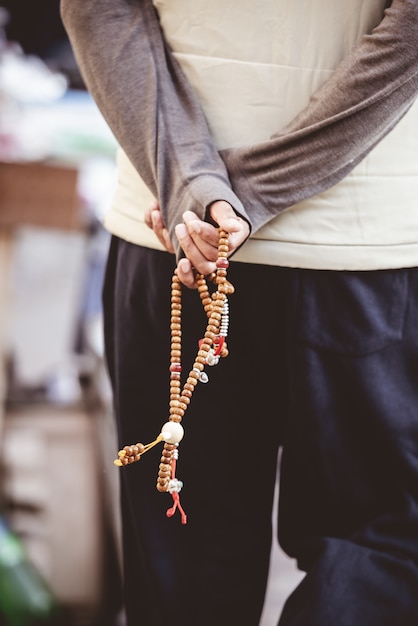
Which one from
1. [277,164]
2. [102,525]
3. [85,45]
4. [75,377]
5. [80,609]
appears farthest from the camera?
[75,377]

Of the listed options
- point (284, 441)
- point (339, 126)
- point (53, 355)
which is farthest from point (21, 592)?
point (53, 355)

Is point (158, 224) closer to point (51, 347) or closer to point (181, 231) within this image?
point (181, 231)

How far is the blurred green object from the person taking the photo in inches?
61.1

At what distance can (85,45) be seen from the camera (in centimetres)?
102

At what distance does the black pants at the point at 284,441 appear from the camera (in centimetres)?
97

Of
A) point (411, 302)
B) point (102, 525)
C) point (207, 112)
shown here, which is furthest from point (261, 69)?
point (102, 525)

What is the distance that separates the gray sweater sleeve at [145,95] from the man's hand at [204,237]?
0.04 meters

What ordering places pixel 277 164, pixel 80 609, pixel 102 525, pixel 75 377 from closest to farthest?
pixel 277 164
pixel 80 609
pixel 102 525
pixel 75 377

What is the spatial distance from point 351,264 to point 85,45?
43cm

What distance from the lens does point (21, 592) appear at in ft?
5.16

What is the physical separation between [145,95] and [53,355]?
2271 millimetres

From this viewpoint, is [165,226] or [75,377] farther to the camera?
[75,377]

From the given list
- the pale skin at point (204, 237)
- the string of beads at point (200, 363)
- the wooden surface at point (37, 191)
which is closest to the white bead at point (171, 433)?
the string of beads at point (200, 363)

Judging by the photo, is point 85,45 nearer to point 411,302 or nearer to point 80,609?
point 411,302
